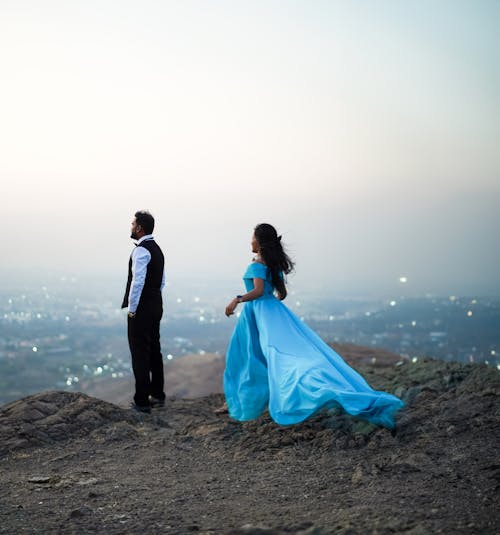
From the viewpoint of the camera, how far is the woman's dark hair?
21.3 ft

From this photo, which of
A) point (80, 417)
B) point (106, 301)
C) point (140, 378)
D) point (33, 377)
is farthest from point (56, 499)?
point (106, 301)

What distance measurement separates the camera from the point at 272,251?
6.48 meters

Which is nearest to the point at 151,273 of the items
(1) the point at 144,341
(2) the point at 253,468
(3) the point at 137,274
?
(3) the point at 137,274

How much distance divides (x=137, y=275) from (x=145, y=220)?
2.62 ft

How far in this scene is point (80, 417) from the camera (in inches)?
274

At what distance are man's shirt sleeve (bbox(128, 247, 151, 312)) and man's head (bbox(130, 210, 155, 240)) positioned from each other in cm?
28

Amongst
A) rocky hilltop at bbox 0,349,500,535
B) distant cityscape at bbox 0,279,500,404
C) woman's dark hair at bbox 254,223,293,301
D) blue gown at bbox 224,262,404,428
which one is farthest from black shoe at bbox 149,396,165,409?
distant cityscape at bbox 0,279,500,404

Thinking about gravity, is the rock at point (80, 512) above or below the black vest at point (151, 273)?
below

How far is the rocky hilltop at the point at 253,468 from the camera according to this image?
3.60 meters

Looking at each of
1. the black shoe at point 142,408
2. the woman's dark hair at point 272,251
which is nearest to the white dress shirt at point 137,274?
the black shoe at point 142,408

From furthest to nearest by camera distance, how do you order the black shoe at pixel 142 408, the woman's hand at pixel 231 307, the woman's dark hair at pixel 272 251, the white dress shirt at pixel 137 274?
1. the black shoe at pixel 142 408
2. the white dress shirt at pixel 137 274
3. the woman's dark hair at pixel 272 251
4. the woman's hand at pixel 231 307

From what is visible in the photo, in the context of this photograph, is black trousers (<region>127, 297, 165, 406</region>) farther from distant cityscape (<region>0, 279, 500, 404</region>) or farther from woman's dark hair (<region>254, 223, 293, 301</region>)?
distant cityscape (<region>0, 279, 500, 404</region>)

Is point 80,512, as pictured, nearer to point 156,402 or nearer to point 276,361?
point 276,361

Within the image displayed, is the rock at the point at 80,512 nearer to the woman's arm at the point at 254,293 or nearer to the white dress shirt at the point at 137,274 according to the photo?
the woman's arm at the point at 254,293
